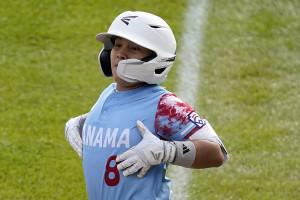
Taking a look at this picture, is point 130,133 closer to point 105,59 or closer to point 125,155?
point 125,155

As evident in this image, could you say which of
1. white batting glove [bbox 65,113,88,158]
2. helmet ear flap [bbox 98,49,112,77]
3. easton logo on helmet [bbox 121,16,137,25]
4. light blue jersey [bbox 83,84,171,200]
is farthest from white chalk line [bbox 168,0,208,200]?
easton logo on helmet [bbox 121,16,137,25]

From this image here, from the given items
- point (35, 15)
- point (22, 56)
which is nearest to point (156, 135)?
point (22, 56)

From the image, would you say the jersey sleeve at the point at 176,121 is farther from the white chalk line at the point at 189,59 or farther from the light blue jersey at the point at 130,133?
the white chalk line at the point at 189,59

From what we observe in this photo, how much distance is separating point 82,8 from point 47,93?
202 cm

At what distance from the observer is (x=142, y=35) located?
424cm

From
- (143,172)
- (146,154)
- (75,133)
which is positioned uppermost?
(146,154)

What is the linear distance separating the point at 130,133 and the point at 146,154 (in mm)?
224

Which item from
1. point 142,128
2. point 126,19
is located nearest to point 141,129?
point 142,128

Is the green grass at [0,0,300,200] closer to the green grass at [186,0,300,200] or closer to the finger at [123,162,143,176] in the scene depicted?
the green grass at [186,0,300,200]

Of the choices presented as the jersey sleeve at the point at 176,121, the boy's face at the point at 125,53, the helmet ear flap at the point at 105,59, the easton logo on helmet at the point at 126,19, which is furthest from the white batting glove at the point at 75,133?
the easton logo on helmet at the point at 126,19

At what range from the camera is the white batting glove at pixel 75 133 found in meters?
4.70

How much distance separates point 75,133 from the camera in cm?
477

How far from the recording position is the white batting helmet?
13.9ft

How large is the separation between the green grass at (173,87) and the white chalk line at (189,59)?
0.09m
